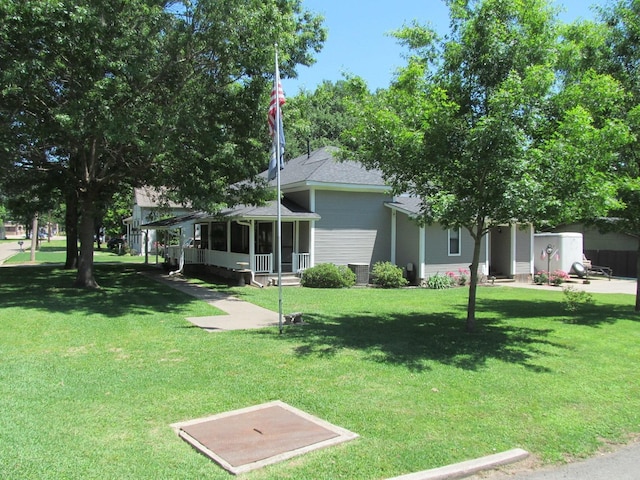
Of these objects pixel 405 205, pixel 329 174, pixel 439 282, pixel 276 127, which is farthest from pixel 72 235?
pixel 276 127

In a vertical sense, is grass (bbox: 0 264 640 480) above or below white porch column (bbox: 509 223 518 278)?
below

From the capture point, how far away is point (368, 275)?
20.0 metres

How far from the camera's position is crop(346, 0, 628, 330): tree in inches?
295

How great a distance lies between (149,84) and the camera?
13.7m

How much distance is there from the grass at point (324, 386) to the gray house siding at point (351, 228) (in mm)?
8613

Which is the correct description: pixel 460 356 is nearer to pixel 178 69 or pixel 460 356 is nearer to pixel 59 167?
pixel 178 69

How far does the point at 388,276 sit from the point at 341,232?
2891mm

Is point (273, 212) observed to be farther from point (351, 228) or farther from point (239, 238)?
point (239, 238)

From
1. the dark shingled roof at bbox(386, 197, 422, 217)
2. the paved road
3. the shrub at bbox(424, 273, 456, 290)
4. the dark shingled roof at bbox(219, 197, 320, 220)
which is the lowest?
the paved road

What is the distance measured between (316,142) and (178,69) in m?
32.7

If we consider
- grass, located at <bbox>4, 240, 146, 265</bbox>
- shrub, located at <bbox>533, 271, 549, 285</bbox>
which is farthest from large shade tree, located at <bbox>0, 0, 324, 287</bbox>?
grass, located at <bbox>4, 240, 146, 265</bbox>

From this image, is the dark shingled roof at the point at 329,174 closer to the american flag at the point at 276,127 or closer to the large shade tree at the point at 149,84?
the large shade tree at the point at 149,84

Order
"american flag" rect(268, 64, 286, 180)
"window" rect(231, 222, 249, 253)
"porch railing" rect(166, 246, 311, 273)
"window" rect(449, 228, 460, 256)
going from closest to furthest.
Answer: "american flag" rect(268, 64, 286, 180), "porch railing" rect(166, 246, 311, 273), "window" rect(449, 228, 460, 256), "window" rect(231, 222, 249, 253)

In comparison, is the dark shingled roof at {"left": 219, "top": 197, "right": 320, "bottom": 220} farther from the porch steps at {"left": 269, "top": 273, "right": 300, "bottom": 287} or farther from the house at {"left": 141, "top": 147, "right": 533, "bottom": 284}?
the porch steps at {"left": 269, "top": 273, "right": 300, "bottom": 287}
